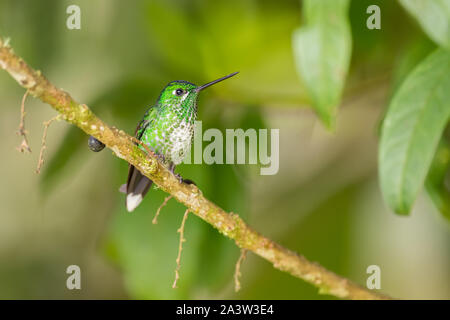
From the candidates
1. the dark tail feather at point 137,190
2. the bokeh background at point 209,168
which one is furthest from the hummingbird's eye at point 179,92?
the bokeh background at point 209,168

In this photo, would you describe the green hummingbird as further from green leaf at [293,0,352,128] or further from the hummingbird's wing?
green leaf at [293,0,352,128]

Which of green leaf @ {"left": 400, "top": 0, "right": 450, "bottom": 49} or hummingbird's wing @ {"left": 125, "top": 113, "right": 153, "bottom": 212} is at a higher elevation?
green leaf @ {"left": 400, "top": 0, "right": 450, "bottom": 49}

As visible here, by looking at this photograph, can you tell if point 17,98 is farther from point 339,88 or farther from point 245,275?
point 339,88

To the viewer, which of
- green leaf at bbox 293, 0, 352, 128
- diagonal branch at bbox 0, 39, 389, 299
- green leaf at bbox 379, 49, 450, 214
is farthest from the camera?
green leaf at bbox 379, 49, 450, 214

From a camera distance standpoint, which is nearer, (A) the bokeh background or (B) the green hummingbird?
(B) the green hummingbird

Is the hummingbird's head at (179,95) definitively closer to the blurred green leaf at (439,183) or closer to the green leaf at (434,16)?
the green leaf at (434,16)

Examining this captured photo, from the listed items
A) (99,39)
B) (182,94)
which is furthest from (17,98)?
(182,94)

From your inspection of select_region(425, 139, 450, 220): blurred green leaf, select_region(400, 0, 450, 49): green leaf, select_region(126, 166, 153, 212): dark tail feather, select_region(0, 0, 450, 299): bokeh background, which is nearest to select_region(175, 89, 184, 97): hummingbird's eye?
select_region(126, 166, 153, 212): dark tail feather
